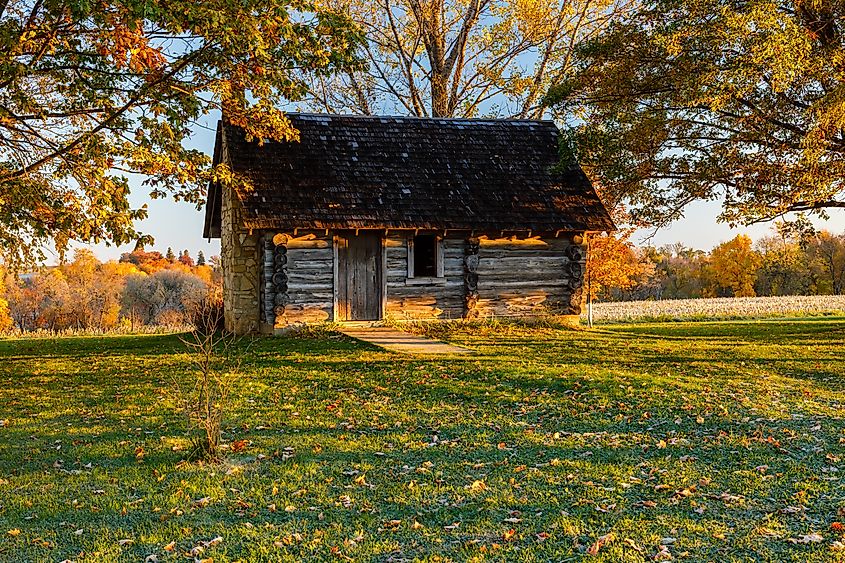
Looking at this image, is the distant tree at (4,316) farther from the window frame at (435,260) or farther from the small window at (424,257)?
the window frame at (435,260)

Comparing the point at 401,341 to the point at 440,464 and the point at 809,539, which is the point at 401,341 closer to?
the point at 440,464

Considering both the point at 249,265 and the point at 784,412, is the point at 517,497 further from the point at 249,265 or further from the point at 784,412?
the point at 249,265

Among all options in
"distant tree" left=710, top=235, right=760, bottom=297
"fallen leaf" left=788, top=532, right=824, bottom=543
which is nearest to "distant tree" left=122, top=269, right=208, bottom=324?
"distant tree" left=710, top=235, right=760, bottom=297

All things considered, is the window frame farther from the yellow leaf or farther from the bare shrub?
the yellow leaf

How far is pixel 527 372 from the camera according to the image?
11.5m

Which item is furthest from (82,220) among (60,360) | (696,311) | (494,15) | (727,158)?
(696,311)

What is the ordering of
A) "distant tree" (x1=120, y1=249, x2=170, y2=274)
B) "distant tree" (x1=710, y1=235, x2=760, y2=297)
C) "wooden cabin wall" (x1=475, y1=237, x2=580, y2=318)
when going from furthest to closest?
"distant tree" (x1=120, y1=249, x2=170, y2=274), "distant tree" (x1=710, y1=235, x2=760, y2=297), "wooden cabin wall" (x1=475, y1=237, x2=580, y2=318)

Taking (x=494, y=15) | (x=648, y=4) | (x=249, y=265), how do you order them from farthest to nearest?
(x=494, y=15), (x=249, y=265), (x=648, y=4)

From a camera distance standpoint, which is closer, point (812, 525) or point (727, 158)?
point (812, 525)

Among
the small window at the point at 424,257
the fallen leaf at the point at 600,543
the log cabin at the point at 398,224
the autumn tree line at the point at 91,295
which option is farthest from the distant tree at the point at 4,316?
the fallen leaf at the point at 600,543

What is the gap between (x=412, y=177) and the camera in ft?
60.2

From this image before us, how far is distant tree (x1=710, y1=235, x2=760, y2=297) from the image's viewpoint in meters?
52.9

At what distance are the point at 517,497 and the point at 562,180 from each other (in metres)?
14.7

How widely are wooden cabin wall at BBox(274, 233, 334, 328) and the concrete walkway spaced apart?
Result: 2.78ft
